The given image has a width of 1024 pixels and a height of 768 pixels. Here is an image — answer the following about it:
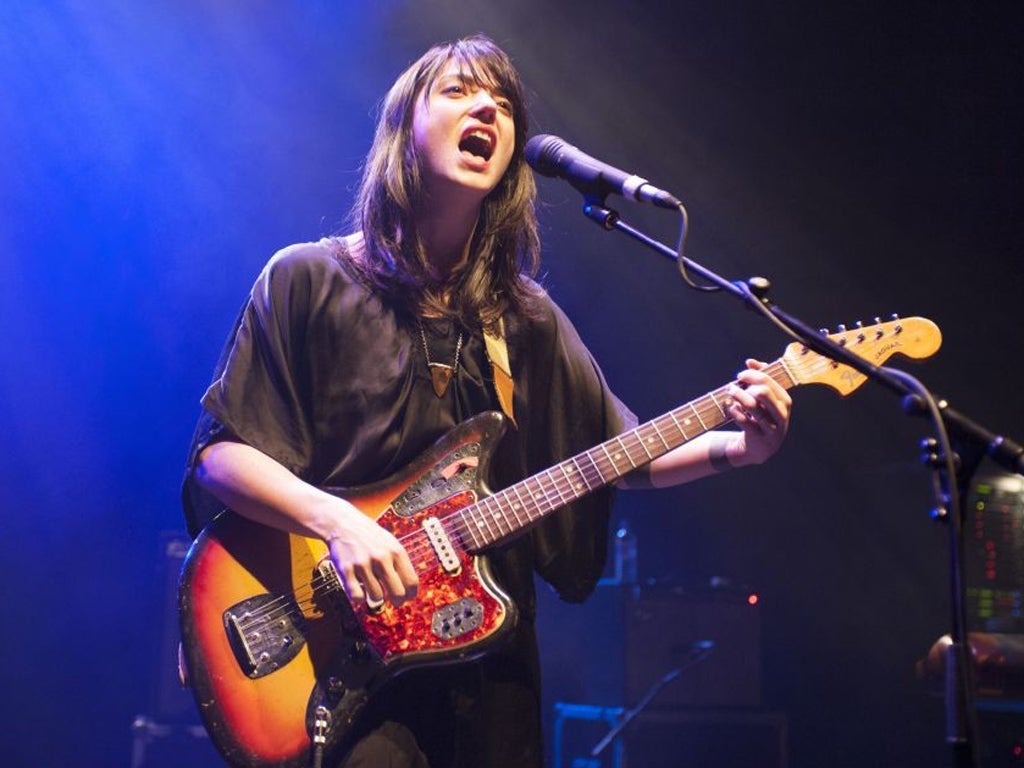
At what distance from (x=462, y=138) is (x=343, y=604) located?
1.33 meters

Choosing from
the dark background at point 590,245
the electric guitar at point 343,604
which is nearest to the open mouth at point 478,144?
the electric guitar at point 343,604

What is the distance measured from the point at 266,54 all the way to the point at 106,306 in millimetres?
1829

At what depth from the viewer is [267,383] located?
266 cm

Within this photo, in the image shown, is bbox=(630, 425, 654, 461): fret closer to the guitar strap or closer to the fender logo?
the guitar strap

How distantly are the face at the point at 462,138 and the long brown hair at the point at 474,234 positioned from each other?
5 cm

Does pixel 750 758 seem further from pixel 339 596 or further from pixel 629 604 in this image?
pixel 339 596

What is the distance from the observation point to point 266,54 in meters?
6.20

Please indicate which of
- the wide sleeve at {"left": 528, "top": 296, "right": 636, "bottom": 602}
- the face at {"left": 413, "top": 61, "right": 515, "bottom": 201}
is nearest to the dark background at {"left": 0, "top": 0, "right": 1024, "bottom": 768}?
the face at {"left": 413, "top": 61, "right": 515, "bottom": 201}

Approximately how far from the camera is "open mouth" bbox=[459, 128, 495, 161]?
2947mm

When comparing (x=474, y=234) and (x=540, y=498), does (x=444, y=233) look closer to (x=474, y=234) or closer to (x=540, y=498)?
(x=474, y=234)

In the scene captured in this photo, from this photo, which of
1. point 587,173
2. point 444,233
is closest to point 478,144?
point 444,233

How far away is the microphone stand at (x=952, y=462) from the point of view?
1.64 meters

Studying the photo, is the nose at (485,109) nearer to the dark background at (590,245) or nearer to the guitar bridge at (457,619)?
the guitar bridge at (457,619)

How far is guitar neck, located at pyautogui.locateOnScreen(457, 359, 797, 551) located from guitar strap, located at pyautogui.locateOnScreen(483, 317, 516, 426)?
20cm
